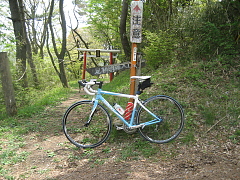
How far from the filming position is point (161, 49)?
8.13m

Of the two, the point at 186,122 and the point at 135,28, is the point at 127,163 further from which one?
the point at 135,28

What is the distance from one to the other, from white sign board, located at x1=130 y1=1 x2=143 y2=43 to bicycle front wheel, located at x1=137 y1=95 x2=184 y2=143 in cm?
115

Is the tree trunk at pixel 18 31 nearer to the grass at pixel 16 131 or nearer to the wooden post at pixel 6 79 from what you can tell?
the grass at pixel 16 131

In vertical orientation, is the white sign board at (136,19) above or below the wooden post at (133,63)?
above

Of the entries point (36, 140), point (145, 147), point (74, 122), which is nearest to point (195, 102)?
point (145, 147)

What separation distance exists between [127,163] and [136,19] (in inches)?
95.8

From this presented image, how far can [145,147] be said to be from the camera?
12.2ft

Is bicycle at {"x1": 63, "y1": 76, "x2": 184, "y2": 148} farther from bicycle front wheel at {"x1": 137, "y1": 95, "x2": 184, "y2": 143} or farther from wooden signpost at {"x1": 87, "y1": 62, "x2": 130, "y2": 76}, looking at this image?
wooden signpost at {"x1": 87, "y1": 62, "x2": 130, "y2": 76}

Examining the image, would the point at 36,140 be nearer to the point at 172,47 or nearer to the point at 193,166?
the point at 193,166

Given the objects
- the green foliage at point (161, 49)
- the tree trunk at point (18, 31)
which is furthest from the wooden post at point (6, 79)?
the green foliage at point (161, 49)

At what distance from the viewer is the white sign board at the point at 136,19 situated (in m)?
3.78

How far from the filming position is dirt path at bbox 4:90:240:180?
2.88 metres

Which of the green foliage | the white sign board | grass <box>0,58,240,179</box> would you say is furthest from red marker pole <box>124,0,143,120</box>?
the green foliage

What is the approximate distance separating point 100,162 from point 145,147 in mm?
828
